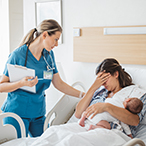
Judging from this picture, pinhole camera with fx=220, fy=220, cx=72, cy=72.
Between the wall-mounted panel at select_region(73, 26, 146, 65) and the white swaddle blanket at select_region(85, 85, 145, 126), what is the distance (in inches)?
24.8

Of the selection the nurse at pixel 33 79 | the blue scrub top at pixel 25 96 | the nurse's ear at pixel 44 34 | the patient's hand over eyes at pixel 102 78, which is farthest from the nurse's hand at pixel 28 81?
the patient's hand over eyes at pixel 102 78

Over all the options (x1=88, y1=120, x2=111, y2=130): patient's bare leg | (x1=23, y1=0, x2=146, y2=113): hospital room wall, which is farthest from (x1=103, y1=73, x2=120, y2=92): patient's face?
(x1=23, y1=0, x2=146, y2=113): hospital room wall

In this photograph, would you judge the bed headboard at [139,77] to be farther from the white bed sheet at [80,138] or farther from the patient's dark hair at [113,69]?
the white bed sheet at [80,138]

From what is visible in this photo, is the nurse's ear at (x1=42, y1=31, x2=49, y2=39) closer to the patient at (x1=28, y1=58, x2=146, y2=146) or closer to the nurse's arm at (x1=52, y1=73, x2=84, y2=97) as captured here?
the nurse's arm at (x1=52, y1=73, x2=84, y2=97)

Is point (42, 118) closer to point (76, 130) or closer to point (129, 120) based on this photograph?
point (76, 130)

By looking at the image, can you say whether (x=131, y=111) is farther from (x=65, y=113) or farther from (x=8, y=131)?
(x=8, y=131)

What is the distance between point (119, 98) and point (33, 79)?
0.71 metres

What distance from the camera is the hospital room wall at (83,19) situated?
236cm

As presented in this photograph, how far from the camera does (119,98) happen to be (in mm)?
1755

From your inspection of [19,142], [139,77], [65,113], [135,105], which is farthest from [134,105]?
[19,142]

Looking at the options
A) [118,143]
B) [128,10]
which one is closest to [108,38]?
[128,10]

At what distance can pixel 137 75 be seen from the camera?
200 cm

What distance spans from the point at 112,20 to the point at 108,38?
20 centimetres

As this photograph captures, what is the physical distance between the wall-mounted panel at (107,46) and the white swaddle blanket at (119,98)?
0.63 m
